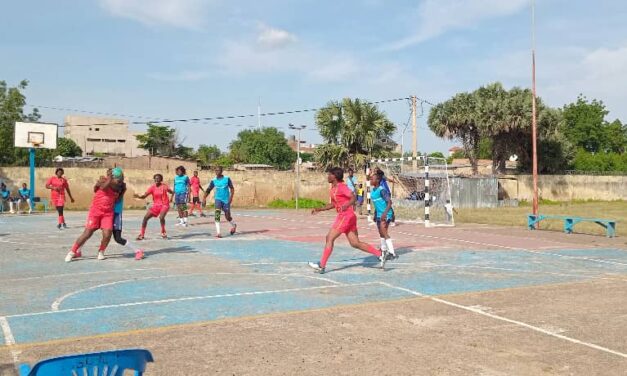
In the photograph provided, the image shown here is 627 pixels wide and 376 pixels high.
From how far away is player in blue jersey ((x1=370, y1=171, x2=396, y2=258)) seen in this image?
12.0m

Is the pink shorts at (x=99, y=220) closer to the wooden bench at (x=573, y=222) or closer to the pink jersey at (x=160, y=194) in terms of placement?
the pink jersey at (x=160, y=194)

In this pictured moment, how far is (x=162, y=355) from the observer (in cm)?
564

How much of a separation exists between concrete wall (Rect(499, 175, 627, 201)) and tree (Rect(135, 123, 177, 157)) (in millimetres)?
43799

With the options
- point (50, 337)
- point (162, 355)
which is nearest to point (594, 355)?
point (162, 355)

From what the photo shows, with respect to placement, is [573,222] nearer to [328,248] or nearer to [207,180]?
[328,248]

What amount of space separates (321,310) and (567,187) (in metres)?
40.2

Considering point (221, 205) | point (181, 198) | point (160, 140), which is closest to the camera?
point (221, 205)

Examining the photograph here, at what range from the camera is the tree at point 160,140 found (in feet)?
235

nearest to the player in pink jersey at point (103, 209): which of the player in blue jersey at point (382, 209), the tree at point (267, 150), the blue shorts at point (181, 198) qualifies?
the player in blue jersey at point (382, 209)

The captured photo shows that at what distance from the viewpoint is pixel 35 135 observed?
30.4 meters

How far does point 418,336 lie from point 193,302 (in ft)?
10.4

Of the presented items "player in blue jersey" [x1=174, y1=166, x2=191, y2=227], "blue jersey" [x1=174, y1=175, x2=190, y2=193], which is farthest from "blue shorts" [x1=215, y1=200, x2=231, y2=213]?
"blue jersey" [x1=174, y1=175, x2=190, y2=193]

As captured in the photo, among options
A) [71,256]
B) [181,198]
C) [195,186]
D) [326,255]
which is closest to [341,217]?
[326,255]

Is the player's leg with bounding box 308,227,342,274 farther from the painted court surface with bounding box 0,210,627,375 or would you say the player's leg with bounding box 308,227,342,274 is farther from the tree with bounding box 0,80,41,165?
the tree with bounding box 0,80,41,165
